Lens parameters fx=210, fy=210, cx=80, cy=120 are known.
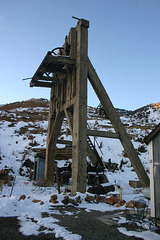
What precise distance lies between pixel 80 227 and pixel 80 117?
17.6 ft

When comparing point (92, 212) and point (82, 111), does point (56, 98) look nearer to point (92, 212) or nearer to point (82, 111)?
point (82, 111)

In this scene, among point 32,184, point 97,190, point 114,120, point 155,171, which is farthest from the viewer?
point 32,184

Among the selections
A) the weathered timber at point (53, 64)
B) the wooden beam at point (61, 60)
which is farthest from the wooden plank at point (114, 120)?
the weathered timber at point (53, 64)

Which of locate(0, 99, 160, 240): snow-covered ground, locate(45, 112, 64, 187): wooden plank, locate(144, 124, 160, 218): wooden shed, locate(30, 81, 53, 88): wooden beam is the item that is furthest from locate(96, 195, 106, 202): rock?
locate(30, 81, 53, 88): wooden beam

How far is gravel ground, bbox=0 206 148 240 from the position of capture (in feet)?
14.8

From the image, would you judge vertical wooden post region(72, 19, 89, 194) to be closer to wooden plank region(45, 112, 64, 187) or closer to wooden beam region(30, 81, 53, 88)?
wooden plank region(45, 112, 64, 187)

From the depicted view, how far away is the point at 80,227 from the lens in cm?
528

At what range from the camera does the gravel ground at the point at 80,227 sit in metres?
4.52

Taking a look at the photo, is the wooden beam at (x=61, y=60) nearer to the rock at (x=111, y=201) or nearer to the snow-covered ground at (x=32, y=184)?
the snow-covered ground at (x=32, y=184)

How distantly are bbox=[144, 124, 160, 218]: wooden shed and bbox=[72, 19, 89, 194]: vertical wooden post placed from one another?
3.74 m

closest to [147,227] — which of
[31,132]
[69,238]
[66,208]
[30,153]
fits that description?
[69,238]

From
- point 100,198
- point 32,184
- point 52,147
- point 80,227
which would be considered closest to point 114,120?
point 100,198

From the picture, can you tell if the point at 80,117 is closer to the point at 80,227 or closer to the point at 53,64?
the point at 53,64

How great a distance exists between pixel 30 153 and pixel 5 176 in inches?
328
